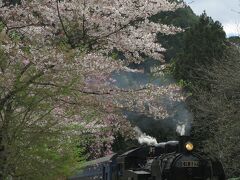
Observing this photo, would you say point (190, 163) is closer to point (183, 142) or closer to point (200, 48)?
point (183, 142)

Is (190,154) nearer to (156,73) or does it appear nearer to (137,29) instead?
(156,73)

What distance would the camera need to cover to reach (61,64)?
796 centimetres

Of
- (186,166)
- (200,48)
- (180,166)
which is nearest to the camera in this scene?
(180,166)

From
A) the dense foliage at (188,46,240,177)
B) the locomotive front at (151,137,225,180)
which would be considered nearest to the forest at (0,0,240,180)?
the locomotive front at (151,137,225,180)

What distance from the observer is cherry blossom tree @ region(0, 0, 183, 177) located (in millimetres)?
8219

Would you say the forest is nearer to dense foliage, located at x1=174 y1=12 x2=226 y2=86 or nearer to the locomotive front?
the locomotive front

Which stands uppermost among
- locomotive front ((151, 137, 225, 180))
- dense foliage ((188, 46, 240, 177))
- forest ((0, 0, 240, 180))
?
dense foliage ((188, 46, 240, 177))

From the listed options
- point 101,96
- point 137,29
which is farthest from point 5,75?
point 137,29

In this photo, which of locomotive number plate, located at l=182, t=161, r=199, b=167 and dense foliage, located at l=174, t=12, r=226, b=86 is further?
dense foliage, located at l=174, t=12, r=226, b=86

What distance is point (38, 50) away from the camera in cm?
804

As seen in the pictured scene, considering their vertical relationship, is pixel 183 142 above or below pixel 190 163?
above

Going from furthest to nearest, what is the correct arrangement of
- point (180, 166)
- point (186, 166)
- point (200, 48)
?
point (200, 48), point (186, 166), point (180, 166)

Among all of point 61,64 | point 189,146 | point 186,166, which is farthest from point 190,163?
point 61,64

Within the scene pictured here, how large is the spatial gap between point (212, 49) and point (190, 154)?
22.1m
